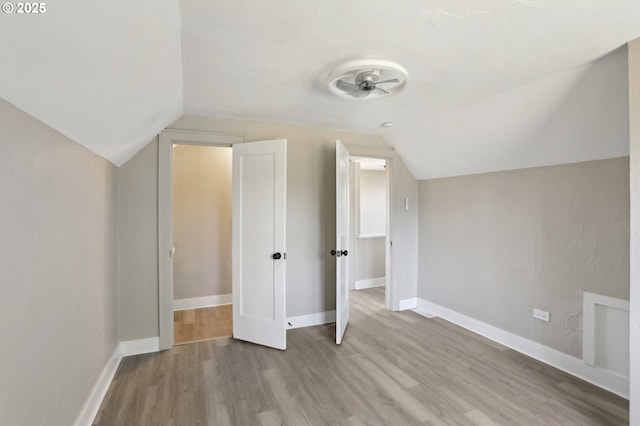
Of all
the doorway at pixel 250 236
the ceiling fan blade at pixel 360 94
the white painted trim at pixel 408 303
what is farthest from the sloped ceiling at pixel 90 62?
the white painted trim at pixel 408 303

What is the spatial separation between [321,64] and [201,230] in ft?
10.4

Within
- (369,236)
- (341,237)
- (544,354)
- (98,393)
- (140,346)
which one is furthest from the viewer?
(369,236)

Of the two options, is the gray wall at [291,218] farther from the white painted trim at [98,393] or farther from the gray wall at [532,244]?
the gray wall at [532,244]

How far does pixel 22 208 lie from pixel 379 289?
16.4 ft

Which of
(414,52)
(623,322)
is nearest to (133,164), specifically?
(414,52)

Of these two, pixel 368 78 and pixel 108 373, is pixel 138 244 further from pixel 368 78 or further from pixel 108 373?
pixel 368 78

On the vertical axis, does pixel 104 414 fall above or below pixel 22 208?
below

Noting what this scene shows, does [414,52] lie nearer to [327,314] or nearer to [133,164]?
[133,164]

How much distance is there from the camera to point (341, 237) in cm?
340

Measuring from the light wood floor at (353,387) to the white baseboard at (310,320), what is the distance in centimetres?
29

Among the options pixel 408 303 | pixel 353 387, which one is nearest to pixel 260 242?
pixel 353 387

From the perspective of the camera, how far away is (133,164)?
2949 millimetres

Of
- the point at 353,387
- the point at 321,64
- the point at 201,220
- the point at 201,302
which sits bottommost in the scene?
the point at 353,387

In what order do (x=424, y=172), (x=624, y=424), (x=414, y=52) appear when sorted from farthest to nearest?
(x=424, y=172) < (x=624, y=424) < (x=414, y=52)
